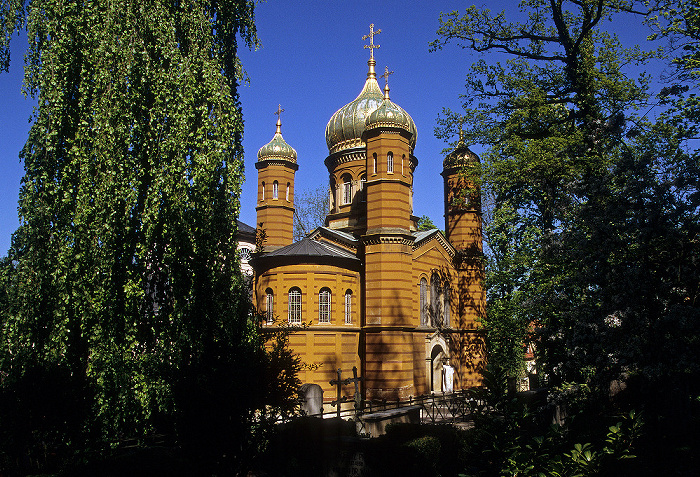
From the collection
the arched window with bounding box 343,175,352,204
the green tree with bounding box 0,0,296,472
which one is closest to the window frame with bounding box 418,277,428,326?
the arched window with bounding box 343,175,352,204

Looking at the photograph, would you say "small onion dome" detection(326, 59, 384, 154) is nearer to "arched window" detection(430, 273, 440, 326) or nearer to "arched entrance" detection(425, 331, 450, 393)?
"arched window" detection(430, 273, 440, 326)

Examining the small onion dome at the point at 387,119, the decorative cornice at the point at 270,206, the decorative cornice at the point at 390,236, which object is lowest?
the decorative cornice at the point at 390,236

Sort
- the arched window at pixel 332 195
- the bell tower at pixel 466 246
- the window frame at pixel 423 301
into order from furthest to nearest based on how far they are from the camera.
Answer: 1. the arched window at pixel 332 195
2. the bell tower at pixel 466 246
3. the window frame at pixel 423 301

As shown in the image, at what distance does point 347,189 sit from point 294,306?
28.5 feet

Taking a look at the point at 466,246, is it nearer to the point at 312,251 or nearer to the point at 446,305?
the point at 446,305

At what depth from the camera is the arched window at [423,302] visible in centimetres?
2588

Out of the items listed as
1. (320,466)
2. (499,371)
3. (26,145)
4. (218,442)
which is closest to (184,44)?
(26,145)

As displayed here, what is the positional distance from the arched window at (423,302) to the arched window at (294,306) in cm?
601

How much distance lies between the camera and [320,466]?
12.3 m

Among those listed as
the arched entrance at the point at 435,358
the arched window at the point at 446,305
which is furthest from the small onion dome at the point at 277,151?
the arched entrance at the point at 435,358

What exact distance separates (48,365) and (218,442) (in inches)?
138

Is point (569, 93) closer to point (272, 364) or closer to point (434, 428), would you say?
point (434, 428)

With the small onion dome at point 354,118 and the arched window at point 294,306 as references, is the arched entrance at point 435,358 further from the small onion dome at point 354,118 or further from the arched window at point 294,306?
the small onion dome at point 354,118

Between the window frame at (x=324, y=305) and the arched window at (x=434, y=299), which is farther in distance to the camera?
the arched window at (x=434, y=299)
